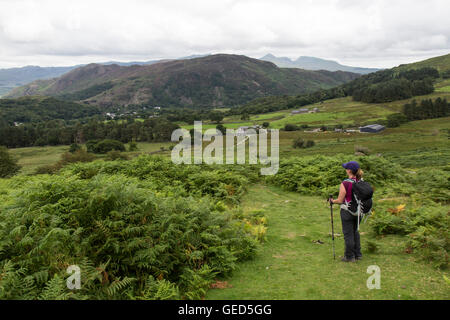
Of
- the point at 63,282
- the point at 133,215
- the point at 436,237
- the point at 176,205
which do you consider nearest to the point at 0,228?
the point at 63,282

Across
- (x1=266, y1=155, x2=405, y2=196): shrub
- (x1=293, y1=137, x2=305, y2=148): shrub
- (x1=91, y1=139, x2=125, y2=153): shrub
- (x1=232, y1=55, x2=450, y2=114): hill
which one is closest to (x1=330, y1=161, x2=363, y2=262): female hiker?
(x1=266, y1=155, x2=405, y2=196): shrub

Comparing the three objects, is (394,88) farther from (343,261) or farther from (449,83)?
(343,261)

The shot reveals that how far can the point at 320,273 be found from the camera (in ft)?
24.0

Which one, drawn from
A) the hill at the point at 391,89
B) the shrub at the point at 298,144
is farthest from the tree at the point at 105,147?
the hill at the point at 391,89

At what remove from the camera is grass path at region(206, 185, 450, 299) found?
6250mm

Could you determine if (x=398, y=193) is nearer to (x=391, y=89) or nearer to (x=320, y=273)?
(x=320, y=273)

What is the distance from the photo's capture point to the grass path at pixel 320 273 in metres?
6.25

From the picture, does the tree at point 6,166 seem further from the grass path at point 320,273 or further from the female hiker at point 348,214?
the female hiker at point 348,214

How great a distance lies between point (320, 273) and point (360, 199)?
2.19m

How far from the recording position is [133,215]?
7.46 meters

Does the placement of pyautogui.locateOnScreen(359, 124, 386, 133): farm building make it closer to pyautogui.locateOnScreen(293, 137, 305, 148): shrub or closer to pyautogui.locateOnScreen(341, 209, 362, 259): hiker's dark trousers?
pyautogui.locateOnScreen(293, 137, 305, 148): shrub

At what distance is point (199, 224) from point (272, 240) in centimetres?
286

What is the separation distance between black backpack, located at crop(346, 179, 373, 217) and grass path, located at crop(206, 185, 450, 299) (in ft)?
4.68

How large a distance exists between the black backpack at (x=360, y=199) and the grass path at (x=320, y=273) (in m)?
1.43
